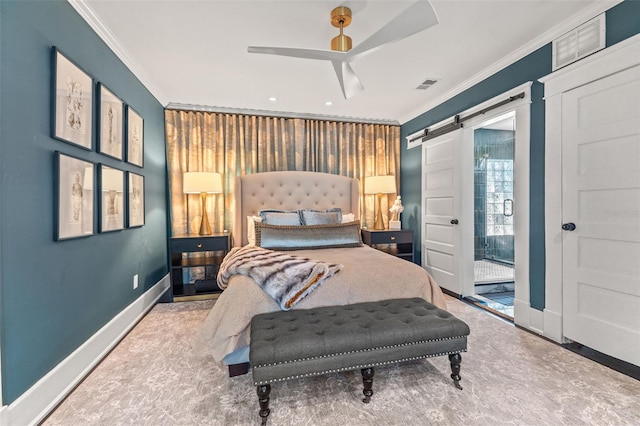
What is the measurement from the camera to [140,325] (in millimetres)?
2898

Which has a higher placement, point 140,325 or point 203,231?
point 203,231

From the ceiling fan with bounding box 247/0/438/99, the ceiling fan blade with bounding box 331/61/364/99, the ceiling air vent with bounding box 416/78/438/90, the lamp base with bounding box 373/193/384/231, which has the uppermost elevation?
the ceiling air vent with bounding box 416/78/438/90

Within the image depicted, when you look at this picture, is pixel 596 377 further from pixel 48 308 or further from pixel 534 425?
pixel 48 308

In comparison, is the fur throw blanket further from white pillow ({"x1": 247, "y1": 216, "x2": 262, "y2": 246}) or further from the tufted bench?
white pillow ({"x1": 247, "y1": 216, "x2": 262, "y2": 246})

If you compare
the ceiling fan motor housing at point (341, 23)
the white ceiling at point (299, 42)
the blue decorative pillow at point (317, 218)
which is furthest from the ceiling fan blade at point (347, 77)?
the blue decorative pillow at point (317, 218)

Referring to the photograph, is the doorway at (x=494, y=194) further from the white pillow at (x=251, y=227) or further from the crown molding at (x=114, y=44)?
the crown molding at (x=114, y=44)

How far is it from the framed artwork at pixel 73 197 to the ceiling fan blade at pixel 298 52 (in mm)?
1378

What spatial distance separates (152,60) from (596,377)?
14.3 ft

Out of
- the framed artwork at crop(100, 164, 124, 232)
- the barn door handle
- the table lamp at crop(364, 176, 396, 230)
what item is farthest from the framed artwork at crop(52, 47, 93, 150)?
the barn door handle

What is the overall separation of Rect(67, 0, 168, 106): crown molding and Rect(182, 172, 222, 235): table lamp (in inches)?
41.7

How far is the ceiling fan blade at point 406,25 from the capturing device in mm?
1604

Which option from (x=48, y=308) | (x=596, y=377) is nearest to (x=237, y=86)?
(x=48, y=308)

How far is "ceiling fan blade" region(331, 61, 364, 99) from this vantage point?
7.13 feet

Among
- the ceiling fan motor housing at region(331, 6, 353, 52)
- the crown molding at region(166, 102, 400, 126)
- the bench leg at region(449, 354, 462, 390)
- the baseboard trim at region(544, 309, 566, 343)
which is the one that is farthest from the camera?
the crown molding at region(166, 102, 400, 126)
